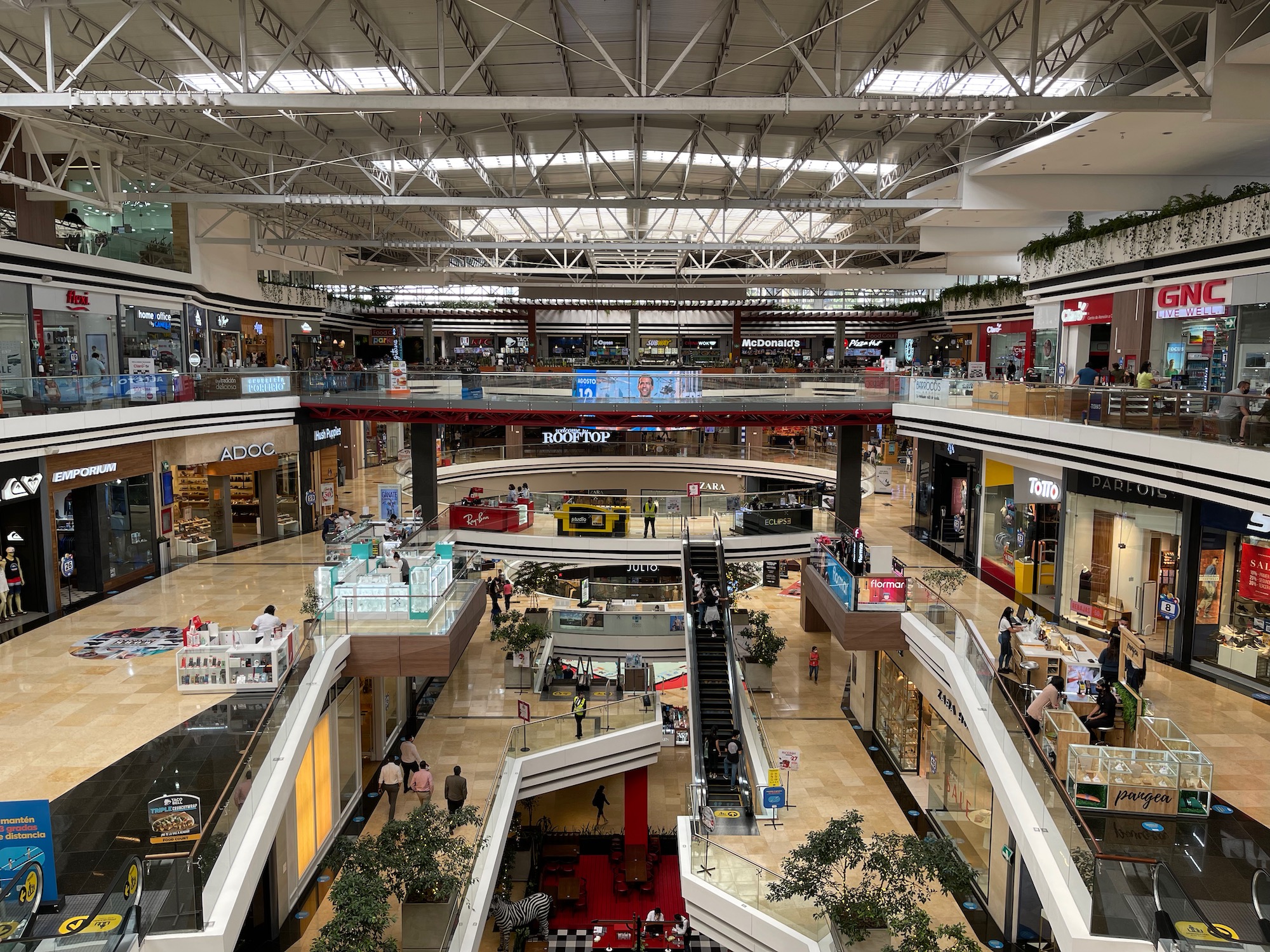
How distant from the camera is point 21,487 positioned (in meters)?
18.2

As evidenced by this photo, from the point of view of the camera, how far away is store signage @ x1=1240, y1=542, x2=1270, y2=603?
14531mm

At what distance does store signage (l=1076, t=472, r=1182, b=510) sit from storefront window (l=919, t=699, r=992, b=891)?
5.74 m

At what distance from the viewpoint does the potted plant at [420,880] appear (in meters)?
11.6

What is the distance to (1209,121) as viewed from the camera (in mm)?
13492

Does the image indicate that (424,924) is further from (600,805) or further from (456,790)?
(600,805)

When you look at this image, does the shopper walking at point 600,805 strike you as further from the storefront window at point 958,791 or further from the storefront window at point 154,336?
the storefront window at point 154,336

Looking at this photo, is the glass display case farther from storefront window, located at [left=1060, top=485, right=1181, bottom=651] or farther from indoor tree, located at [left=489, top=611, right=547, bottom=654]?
indoor tree, located at [left=489, top=611, right=547, bottom=654]

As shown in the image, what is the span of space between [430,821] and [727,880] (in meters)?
4.31

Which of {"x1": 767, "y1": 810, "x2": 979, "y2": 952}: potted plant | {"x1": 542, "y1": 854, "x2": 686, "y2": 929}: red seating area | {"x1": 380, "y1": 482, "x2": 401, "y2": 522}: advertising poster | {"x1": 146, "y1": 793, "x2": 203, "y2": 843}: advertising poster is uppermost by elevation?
{"x1": 380, "y1": 482, "x2": 401, "y2": 522}: advertising poster

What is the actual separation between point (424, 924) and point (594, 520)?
16.1 meters

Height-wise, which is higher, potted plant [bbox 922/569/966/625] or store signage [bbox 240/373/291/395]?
store signage [bbox 240/373/291/395]

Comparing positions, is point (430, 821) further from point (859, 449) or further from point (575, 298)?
point (575, 298)

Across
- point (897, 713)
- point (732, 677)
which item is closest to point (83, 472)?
point (732, 677)

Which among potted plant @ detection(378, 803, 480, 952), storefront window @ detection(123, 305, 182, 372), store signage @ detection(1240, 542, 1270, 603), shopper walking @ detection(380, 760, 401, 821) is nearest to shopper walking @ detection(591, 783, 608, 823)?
shopper walking @ detection(380, 760, 401, 821)
